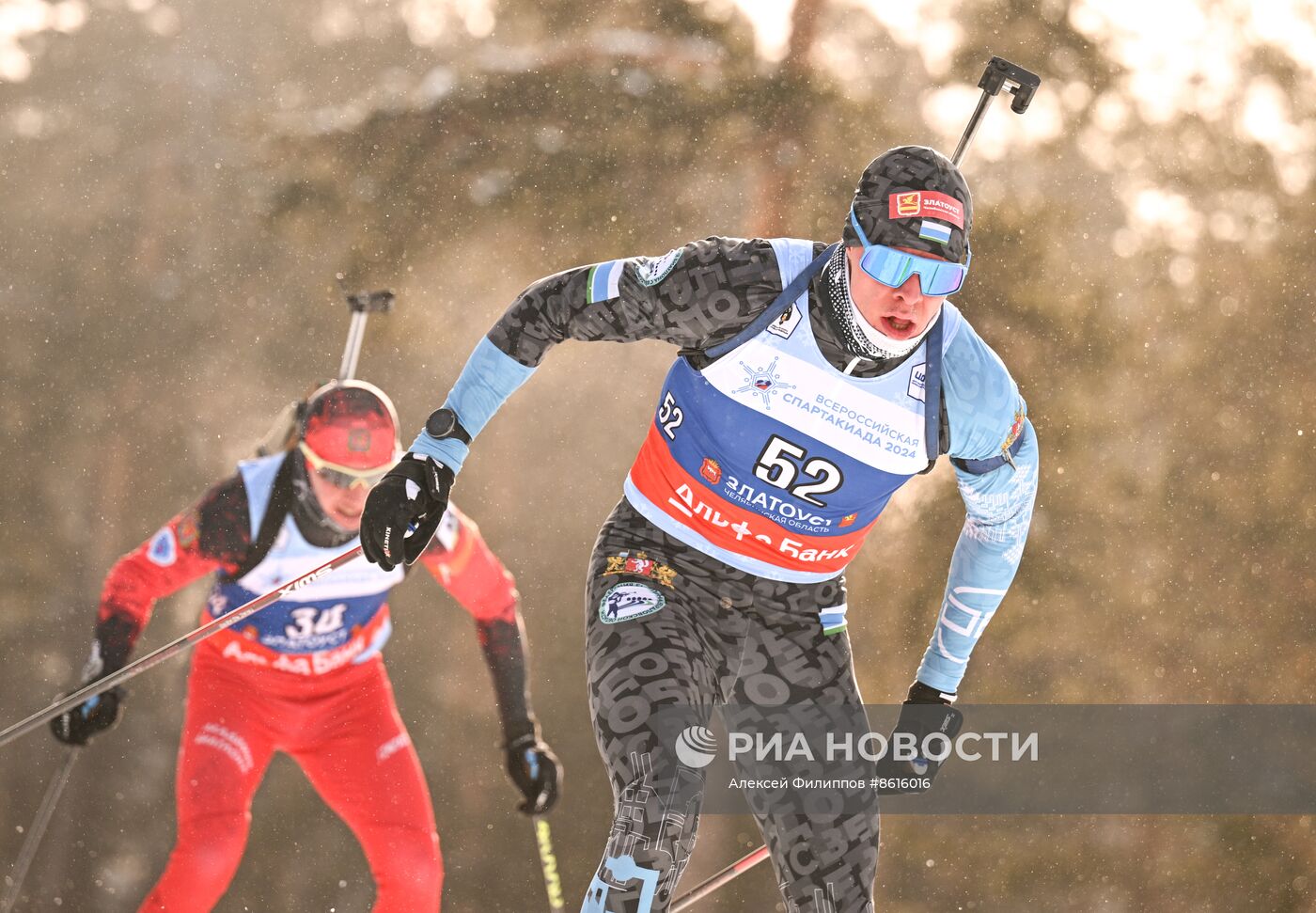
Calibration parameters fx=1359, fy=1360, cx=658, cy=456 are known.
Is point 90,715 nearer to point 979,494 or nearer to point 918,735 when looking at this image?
point 918,735

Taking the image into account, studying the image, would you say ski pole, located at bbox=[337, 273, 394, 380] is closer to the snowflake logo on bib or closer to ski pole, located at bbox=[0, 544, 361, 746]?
ski pole, located at bbox=[0, 544, 361, 746]

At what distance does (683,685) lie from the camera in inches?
112

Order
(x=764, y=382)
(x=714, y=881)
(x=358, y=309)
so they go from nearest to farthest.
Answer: (x=764, y=382), (x=714, y=881), (x=358, y=309)

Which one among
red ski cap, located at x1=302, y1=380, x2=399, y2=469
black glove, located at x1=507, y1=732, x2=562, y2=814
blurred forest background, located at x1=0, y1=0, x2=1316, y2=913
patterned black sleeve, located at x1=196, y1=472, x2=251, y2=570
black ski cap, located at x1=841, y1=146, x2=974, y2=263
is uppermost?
blurred forest background, located at x1=0, y1=0, x2=1316, y2=913

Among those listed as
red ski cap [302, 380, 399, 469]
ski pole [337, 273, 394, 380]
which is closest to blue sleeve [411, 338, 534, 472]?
red ski cap [302, 380, 399, 469]

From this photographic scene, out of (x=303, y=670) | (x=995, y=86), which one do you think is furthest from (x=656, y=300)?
(x=303, y=670)

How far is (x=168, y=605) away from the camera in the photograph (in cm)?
1251

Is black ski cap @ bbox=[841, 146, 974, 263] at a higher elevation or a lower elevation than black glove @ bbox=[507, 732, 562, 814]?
higher

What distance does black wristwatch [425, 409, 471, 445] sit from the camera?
3.16 meters

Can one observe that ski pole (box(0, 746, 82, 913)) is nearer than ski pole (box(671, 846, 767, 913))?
No

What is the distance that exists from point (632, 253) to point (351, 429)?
5432 mm

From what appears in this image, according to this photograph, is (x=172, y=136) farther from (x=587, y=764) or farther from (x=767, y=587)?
(x=767, y=587)

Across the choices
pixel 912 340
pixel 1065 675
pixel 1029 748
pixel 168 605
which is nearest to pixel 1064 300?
pixel 1065 675

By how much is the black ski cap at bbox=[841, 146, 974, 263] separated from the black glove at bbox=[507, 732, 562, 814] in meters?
2.86
